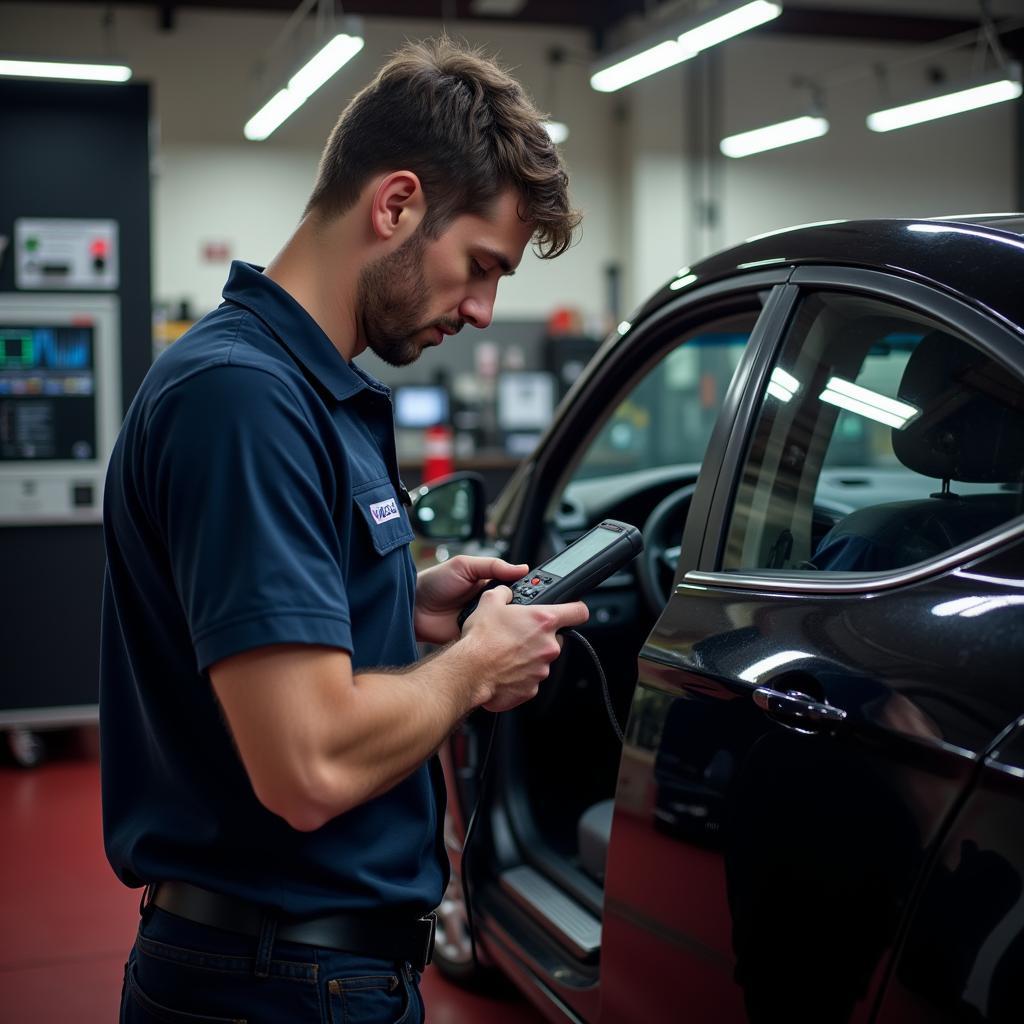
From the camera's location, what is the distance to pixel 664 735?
1565 mm

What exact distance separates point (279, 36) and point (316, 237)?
33.6 feet

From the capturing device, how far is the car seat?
1341 mm

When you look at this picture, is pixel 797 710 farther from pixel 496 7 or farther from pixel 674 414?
pixel 674 414

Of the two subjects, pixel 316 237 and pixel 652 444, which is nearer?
pixel 316 237

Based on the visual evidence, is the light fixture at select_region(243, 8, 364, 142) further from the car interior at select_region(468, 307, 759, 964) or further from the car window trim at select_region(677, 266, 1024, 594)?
the car window trim at select_region(677, 266, 1024, 594)

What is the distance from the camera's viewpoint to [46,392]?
15.6 ft

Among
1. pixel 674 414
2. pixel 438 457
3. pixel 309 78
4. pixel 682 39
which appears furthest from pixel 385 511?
pixel 674 414

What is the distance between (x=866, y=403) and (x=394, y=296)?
2.33 ft

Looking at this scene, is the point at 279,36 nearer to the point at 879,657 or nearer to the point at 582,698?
the point at 582,698

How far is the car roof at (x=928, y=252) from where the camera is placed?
1327 millimetres

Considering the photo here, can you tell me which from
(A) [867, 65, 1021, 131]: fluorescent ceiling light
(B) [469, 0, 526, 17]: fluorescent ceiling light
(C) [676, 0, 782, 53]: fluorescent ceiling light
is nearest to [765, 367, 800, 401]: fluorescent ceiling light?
(C) [676, 0, 782, 53]: fluorescent ceiling light

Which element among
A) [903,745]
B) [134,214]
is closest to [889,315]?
[903,745]

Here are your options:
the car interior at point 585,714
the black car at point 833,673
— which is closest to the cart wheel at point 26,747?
the car interior at point 585,714

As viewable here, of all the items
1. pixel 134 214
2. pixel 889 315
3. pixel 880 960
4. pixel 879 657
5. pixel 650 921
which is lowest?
pixel 650 921
